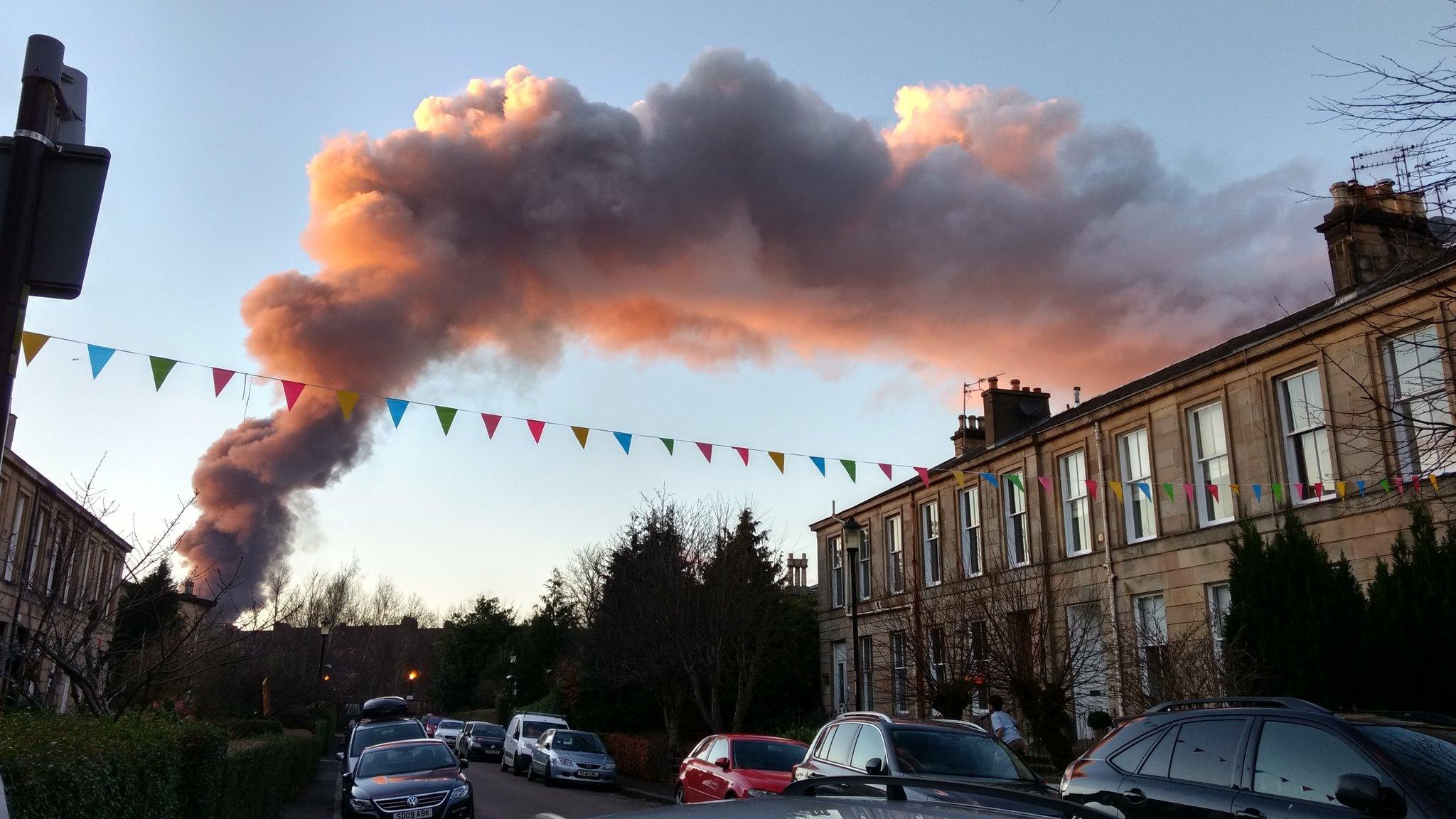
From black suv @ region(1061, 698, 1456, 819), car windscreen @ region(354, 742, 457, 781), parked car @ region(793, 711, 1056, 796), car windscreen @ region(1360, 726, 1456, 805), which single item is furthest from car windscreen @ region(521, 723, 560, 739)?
car windscreen @ region(1360, 726, 1456, 805)

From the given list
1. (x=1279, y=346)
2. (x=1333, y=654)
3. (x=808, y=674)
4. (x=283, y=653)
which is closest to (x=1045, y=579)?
(x=1279, y=346)

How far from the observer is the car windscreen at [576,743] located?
1059 inches

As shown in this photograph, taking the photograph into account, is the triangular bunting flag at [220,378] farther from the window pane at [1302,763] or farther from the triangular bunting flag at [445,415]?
the window pane at [1302,763]

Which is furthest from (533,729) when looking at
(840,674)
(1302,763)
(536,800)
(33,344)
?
(1302,763)

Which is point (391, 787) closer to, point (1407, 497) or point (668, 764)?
point (668, 764)

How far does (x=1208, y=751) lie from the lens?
22.7 feet

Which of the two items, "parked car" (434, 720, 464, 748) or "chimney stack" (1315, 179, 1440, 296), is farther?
"parked car" (434, 720, 464, 748)

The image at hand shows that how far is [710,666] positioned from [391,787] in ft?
46.4

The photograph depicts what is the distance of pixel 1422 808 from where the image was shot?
5.42 meters

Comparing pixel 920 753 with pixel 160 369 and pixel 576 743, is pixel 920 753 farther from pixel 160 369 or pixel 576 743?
pixel 576 743

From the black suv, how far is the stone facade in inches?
286

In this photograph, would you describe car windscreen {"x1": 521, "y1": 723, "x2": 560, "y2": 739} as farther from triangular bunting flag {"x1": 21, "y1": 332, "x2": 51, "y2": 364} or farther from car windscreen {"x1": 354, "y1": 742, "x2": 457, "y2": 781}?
triangular bunting flag {"x1": 21, "y1": 332, "x2": 51, "y2": 364}

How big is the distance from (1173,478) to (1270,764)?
16.0 meters

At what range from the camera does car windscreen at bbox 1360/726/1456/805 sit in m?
5.58
